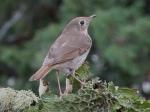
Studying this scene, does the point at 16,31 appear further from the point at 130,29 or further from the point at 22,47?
the point at 130,29

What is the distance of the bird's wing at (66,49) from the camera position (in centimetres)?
538

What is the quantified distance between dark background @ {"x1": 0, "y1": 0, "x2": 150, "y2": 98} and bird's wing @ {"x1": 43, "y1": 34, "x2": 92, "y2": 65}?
106 inches

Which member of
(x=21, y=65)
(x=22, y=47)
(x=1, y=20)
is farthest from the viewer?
(x=1, y=20)

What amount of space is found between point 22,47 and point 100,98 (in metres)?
7.47

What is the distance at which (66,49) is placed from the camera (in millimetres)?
5613

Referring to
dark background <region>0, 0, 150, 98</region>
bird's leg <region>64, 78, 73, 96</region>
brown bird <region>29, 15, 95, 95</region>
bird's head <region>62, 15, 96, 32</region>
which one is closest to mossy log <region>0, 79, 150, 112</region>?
bird's leg <region>64, 78, 73, 96</region>

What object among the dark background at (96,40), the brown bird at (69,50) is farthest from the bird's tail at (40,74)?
the dark background at (96,40)

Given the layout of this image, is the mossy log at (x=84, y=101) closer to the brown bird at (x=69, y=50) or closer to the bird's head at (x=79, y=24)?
the brown bird at (x=69, y=50)

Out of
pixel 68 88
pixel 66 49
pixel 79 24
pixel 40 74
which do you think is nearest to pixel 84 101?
pixel 68 88

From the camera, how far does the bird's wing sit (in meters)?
5.38

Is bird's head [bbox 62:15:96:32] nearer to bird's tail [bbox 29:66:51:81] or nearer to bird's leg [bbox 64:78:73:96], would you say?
bird's tail [bbox 29:66:51:81]

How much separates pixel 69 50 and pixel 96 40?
381 centimetres

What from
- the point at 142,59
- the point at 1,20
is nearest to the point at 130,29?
the point at 142,59

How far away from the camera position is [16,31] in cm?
1166
